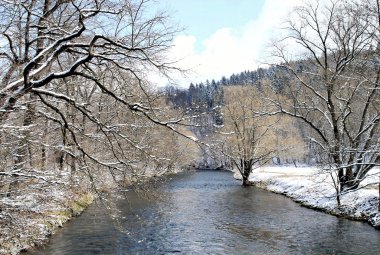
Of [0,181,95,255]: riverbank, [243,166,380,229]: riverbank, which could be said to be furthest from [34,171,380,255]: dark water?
[0,181,95,255]: riverbank

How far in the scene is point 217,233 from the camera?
50.9 feet

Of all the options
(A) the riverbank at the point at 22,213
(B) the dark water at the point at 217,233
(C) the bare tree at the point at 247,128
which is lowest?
(B) the dark water at the point at 217,233

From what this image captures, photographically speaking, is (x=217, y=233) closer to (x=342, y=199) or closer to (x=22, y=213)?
(x=342, y=199)

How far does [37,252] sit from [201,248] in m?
5.46

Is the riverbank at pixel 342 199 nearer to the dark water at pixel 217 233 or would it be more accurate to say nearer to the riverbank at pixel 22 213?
the dark water at pixel 217 233

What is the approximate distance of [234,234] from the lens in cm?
1522

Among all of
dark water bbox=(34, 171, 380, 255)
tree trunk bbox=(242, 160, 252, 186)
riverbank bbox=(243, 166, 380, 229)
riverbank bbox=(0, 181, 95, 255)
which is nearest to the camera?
riverbank bbox=(0, 181, 95, 255)

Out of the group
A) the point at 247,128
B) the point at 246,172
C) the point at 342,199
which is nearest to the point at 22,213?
the point at 342,199

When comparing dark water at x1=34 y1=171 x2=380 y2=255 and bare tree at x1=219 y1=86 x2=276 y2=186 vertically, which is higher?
bare tree at x1=219 y1=86 x2=276 y2=186

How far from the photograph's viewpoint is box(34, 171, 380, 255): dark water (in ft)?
42.3

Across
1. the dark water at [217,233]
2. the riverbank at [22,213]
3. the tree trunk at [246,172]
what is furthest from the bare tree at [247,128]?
the riverbank at [22,213]

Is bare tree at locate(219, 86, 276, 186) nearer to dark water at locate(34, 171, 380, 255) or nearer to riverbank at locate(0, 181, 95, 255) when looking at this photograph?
dark water at locate(34, 171, 380, 255)

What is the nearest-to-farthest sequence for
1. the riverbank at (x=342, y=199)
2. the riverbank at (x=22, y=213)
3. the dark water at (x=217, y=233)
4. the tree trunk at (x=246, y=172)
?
the riverbank at (x=22, y=213) < the dark water at (x=217, y=233) < the riverbank at (x=342, y=199) < the tree trunk at (x=246, y=172)

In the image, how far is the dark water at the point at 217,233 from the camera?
12898mm
